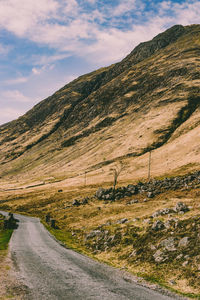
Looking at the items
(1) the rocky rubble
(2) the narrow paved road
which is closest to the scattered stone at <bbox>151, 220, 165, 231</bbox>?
(2) the narrow paved road

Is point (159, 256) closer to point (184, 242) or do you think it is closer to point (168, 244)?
point (168, 244)

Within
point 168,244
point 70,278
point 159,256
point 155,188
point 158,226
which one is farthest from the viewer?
point 155,188

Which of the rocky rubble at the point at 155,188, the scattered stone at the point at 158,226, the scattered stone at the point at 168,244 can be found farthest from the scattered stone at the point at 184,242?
the rocky rubble at the point at 155,188

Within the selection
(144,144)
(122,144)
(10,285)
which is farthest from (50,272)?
(122,144)

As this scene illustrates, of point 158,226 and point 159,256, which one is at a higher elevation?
point 158,226

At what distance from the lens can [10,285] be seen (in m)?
15.6

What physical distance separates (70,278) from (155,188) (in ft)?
161

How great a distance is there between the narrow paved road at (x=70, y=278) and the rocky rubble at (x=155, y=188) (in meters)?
36.5

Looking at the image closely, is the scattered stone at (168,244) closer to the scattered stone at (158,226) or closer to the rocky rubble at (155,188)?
the scattered stone at (158,226)

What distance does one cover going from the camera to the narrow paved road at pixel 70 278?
14.6 m

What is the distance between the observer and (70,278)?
1767 cm

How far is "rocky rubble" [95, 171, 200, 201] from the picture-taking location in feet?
190

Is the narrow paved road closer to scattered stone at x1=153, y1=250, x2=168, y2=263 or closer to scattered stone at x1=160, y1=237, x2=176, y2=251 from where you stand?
scattered stone at x1=153, y1=250, x2=168, y2=263

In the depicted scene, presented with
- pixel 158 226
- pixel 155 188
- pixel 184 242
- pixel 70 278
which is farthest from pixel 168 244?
pixel 155 188
